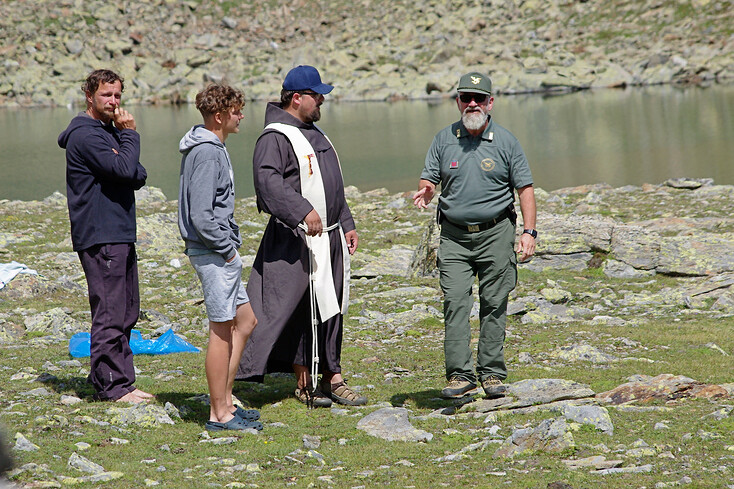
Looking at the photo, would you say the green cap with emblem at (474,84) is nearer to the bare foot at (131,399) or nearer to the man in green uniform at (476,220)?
the man in green uniform at (476,220)

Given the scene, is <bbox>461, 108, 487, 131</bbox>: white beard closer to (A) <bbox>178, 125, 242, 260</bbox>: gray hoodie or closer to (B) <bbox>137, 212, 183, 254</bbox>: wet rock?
(A) <bbox>178, 125, 242, 260</bbox>: gray hoodie

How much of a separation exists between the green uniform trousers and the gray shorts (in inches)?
79.9

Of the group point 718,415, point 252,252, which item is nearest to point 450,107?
point 252,252

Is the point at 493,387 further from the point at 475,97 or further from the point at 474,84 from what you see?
the point at 474,84

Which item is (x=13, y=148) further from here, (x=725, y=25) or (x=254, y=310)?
(x=725, y=25)

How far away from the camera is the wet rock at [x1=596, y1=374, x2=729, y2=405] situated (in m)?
7.62

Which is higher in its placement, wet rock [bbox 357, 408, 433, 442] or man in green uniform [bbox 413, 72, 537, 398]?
man in green uniform [bbox 413, 72, 537, 398]

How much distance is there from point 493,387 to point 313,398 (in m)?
1.65

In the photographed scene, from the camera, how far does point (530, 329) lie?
11.3 m

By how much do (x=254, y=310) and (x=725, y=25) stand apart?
323 ft

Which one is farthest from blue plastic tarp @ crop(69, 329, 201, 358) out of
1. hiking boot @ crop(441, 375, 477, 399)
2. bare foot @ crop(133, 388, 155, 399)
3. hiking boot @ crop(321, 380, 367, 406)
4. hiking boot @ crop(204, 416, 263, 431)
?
hiking boot @ crop(441, 375, 477, 399)

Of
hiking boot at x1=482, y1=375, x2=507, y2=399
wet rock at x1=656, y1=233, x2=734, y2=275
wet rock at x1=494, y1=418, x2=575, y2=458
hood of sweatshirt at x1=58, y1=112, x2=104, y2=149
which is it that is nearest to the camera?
wet rock at x1=494, y1=418, x2=575, y2=458

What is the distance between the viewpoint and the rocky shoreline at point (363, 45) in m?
89.9

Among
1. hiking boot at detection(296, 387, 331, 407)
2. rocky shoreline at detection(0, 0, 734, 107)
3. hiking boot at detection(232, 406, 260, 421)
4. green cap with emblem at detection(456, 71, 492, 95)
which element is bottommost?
hiking boot at detection(296, 387, 331, 407)
